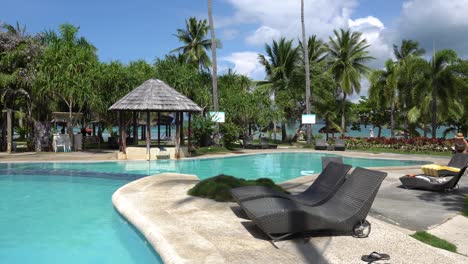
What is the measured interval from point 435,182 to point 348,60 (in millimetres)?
27481

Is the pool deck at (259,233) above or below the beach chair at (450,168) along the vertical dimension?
below

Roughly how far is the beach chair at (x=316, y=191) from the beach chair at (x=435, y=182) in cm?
368

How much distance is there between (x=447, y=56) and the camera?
77.7 feet

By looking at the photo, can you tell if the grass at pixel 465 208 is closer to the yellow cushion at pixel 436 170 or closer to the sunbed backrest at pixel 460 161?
the yellow cushion at pixel 436 170

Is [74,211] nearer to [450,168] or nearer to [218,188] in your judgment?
[218,188]

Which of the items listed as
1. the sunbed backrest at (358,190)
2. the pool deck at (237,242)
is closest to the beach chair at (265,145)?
the pool deck at (237,242)

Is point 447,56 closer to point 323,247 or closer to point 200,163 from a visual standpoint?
point 200,163

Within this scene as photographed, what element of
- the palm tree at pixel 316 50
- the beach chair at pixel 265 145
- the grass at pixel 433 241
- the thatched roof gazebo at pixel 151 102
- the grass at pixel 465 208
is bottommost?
the grass at pixel 433 241

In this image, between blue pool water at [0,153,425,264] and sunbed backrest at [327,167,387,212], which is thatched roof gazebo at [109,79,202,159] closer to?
blue pool water at [0,153,425,264]

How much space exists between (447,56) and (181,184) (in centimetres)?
2065

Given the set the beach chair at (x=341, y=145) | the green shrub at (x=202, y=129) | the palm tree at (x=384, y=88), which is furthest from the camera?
the palm tree at (x=384, y=88)

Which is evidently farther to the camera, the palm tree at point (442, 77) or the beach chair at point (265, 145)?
the beach chair at point (265, 145)

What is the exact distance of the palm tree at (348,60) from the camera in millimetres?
34125

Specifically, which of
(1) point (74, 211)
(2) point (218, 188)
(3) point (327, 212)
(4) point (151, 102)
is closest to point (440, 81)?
(4) point (151, 102)
